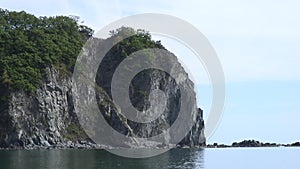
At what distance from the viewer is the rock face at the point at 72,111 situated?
116838mm

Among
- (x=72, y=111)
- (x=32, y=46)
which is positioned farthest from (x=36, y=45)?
(x=72, y=111)

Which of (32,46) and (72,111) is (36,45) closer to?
(32,46)

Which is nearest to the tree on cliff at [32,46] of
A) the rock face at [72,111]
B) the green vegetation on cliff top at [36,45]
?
the green vegetation on cliff top at [36,45]

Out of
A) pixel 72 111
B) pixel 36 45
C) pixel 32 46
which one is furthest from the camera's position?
pixel 36 45

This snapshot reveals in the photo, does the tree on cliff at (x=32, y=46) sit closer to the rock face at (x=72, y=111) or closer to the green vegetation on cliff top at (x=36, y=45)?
the green vegetation on cliff top at (x=36, y=45)

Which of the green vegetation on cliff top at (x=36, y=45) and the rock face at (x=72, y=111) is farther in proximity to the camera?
the green vegetation on cliff top at (x=36, y=45)

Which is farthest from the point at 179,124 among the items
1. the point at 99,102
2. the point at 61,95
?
the point at 61,95

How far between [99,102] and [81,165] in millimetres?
78230

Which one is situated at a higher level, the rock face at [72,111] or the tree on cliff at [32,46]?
the tree on cliff at [32,46]

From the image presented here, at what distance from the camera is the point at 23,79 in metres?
126

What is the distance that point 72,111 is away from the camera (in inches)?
5374

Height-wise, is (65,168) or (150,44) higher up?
(150,44)

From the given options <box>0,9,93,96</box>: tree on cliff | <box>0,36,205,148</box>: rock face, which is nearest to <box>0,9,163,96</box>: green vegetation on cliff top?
<box>0,9,93,96</box>: tree on cliff

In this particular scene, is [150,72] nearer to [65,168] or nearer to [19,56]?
[19,56]
